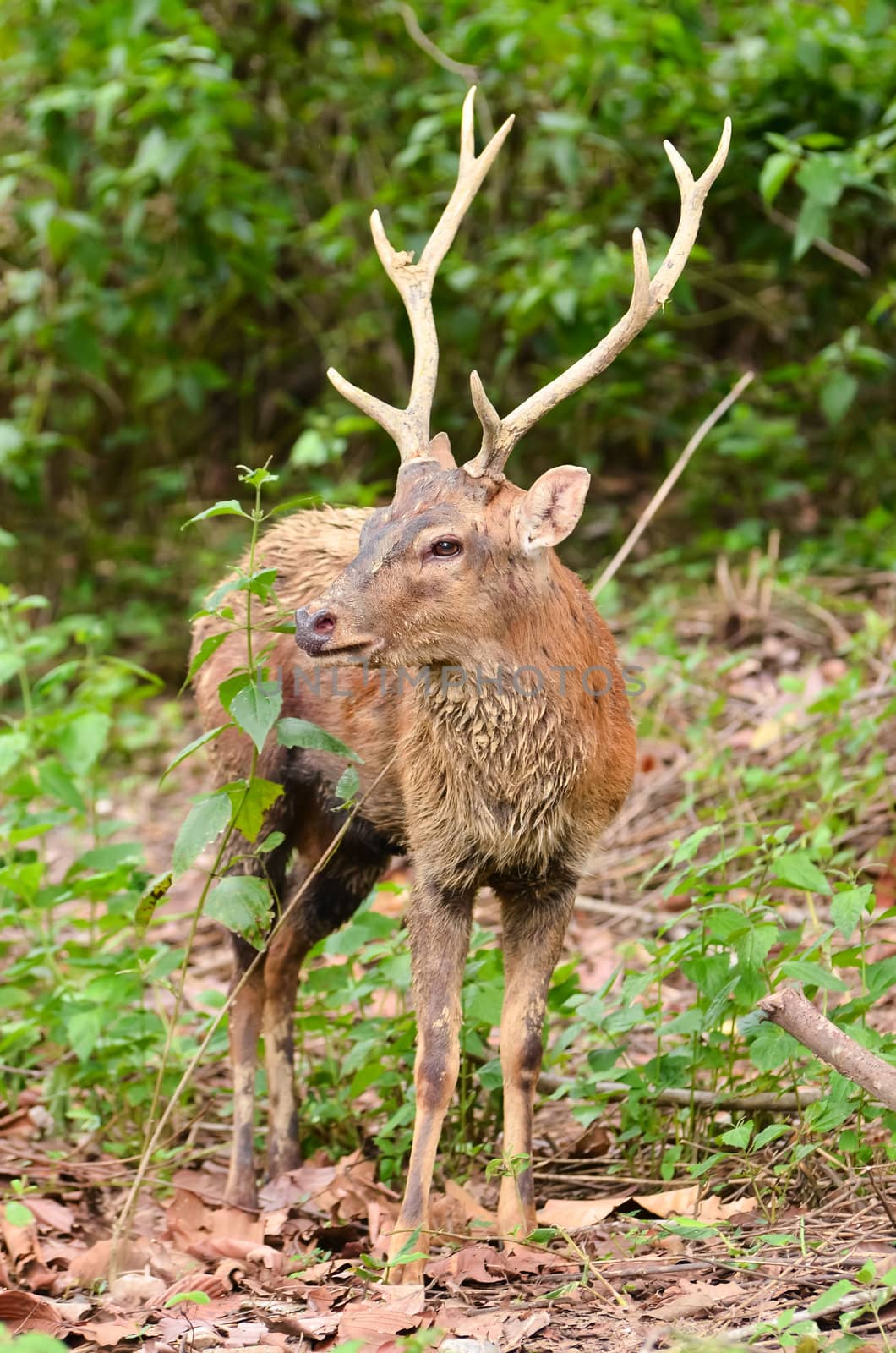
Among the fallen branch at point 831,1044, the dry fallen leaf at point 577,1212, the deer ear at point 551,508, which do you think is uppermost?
the deer ear at point 551,508

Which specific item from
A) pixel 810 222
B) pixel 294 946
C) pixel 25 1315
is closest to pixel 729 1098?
pixel 294 946

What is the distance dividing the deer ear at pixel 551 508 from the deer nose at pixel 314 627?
592 millimetres

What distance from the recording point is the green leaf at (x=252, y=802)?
13.3ft

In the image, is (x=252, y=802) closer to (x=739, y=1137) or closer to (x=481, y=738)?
(x=481, y=738)

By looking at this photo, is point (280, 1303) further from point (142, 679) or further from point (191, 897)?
point (142, 679)

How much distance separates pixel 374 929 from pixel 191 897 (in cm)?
262

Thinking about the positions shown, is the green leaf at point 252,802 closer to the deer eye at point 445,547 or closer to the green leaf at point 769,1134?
the deer eye at point 445,547

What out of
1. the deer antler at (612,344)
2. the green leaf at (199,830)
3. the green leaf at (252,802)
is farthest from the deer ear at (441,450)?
the green leaf at (199,830)

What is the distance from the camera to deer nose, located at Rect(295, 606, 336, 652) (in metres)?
4.04

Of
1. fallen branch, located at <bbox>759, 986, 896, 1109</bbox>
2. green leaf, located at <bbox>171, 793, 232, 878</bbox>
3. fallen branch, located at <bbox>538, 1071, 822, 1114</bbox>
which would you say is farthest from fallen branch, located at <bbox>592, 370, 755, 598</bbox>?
fallen branch, located at <bbox>759, 986, 896, 1109</bbox>

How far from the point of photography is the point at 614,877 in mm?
6578

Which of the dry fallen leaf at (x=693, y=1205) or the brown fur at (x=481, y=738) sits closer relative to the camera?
the dry fallen leaf at (x=693, y=1205)

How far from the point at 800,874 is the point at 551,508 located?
1.19 metres

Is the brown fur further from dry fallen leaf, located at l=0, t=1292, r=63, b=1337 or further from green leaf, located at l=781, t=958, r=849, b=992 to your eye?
dry fallen leaf, located at l=0, t=1292, r=63, b=1337
